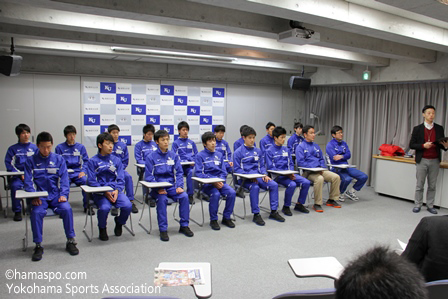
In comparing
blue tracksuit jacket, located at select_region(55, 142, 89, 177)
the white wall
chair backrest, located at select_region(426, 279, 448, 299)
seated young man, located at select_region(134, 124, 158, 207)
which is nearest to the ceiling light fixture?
the white wall

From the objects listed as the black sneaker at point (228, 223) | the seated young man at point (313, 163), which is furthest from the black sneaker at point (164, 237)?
the seated young man at point (313, 163)

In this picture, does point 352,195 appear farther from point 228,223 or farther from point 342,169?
point 228,223

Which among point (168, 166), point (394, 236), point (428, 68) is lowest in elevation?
point (394, 236)

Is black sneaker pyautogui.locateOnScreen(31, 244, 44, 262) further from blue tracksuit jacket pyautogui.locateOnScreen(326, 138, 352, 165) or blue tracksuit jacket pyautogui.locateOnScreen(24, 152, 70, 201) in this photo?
blue tracksuit jacket pyautogui.locateOnScreen(326, 138, 352, 165)

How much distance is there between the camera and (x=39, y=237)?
12.6 ft

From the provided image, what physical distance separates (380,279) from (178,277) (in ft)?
4.33

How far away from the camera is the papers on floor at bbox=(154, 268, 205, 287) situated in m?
1.89

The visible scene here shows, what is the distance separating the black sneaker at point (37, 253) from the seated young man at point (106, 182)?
70 centimetres

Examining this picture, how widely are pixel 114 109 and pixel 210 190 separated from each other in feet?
11.5

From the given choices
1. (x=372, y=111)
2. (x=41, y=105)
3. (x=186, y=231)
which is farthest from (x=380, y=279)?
(x=372, y=111)

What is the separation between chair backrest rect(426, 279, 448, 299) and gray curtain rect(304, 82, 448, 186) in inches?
243

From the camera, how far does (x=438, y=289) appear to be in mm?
1664

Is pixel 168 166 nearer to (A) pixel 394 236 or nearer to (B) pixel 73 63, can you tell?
(A) pixel 394 236

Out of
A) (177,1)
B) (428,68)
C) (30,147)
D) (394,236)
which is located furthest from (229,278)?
(428,68)
